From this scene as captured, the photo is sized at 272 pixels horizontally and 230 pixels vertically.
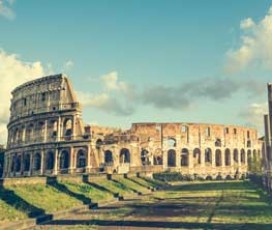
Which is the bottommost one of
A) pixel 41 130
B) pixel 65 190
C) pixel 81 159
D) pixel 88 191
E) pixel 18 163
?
pixel 88 191

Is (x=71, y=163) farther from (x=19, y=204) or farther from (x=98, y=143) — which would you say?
(x=19, y=204)

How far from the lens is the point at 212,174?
53.2 meters

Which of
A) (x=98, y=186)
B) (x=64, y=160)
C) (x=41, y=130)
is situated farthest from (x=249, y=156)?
(x=98, y=186)

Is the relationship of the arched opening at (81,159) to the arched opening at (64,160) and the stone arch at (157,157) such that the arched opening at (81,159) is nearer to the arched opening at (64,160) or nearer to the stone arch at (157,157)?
the arched opening at (64,160)

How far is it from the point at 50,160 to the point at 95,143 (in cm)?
683

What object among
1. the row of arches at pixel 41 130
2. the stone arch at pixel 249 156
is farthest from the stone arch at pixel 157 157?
the stone arch at pixel 249 156

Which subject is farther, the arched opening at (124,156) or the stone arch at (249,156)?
the stone arch at (249,156)

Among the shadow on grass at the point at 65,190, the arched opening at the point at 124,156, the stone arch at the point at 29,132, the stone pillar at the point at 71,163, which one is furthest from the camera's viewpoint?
the stone arch at the point at 29,132

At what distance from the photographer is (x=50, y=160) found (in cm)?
4669

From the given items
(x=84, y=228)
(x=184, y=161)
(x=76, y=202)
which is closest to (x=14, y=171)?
(x=184, y=161)

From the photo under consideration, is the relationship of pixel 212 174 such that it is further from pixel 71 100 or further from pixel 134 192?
pixel 134 192

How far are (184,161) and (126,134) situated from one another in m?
12.3

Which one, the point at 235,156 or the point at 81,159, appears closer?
the point at 81,159

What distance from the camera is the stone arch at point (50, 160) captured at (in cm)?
4625
